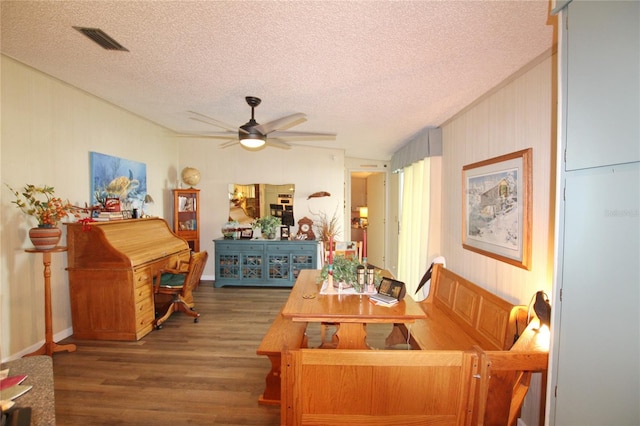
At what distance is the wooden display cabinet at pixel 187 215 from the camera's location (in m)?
5.19

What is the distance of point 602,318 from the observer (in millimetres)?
1144

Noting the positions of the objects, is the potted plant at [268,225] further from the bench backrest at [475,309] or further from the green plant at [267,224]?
the bench backrest at [475,309]

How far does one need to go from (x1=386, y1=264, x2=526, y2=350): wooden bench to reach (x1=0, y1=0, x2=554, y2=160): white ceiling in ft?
5.65

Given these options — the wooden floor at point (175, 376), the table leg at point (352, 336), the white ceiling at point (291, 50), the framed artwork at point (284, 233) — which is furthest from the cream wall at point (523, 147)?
the framed artwork at point (284, 233)

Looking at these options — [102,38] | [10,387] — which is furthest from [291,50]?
[10,387]

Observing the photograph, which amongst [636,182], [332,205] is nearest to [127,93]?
[332,205]

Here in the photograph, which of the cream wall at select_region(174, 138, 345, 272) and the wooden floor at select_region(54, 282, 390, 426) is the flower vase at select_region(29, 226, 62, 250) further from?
the cream wall at select_region(174, 138, 345, 272)

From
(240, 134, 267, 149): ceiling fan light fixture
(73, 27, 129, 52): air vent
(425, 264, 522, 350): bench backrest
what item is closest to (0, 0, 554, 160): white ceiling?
(73, 27, 129, 52): air vent

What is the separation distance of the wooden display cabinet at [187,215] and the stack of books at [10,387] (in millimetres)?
4300

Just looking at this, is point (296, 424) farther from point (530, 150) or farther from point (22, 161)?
point (22, 161)

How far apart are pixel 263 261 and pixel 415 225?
260 cm

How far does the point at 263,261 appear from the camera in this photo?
527cm

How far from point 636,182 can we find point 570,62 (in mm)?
564

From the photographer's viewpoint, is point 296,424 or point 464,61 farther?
point 464,61
